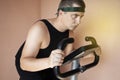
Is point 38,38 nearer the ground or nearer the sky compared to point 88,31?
nearer the sky

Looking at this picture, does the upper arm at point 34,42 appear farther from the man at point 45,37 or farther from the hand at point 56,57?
the hand at point 56,57

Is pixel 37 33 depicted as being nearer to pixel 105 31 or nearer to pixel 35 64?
pixel 35 64

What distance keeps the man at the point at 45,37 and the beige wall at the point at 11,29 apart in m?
0.63

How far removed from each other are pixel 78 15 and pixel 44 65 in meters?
0.43

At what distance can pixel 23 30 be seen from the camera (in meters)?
2.33

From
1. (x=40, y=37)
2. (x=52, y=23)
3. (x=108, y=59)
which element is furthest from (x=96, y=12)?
(x=40, y=37)

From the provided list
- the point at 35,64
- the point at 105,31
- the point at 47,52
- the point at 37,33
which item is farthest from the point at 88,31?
the point at 35,64

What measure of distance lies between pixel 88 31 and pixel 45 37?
812 mm

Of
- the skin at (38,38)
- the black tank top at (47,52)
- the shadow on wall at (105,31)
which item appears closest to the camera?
the skin at (38,38)

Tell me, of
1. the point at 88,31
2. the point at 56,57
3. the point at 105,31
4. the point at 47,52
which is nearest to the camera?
the point at 56,57

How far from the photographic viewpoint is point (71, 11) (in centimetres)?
134

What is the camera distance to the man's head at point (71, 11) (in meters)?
1.34

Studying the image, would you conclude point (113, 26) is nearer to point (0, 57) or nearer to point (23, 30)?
point (23, 30)

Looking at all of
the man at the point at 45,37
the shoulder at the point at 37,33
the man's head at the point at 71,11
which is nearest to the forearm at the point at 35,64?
the man at the point at 45,37
